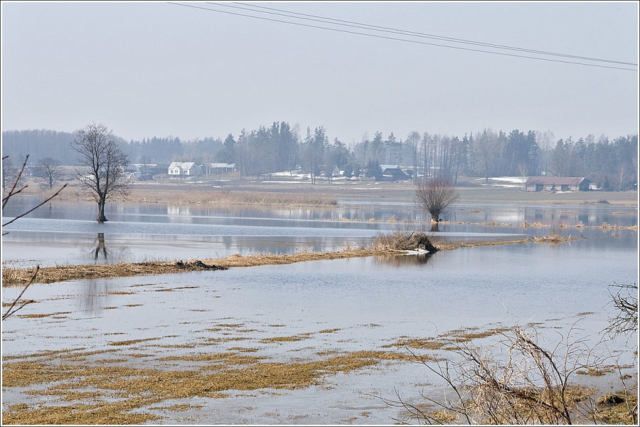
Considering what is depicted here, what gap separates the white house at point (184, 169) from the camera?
19400cm

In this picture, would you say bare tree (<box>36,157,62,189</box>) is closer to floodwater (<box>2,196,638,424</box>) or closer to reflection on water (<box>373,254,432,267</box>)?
floodwater (<box>2,196,638,424</box>)

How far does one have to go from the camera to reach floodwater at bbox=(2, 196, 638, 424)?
39.9 feet

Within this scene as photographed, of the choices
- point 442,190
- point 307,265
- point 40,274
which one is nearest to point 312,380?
point 40,274

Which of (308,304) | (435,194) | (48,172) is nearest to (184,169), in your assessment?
(48,172)

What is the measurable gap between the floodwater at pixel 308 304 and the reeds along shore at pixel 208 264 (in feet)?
2.81

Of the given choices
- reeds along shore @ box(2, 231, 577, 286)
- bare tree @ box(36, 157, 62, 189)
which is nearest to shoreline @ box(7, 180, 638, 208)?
bare tree @ box(36, 157, 62, 189)

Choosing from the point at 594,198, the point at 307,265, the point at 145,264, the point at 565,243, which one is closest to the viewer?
the point at 145,264

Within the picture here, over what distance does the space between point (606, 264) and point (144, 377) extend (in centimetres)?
3087

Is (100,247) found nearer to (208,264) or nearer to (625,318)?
(208,264)

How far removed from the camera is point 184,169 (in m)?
196

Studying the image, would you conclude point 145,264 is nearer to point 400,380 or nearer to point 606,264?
point 400,380

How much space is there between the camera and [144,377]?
40.9ft

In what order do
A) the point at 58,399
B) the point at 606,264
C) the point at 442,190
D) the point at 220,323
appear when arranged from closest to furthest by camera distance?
the point at 58,399 < the point at 220,323 < the point at 606,264 < the point at 442,190

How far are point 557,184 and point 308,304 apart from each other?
135m
